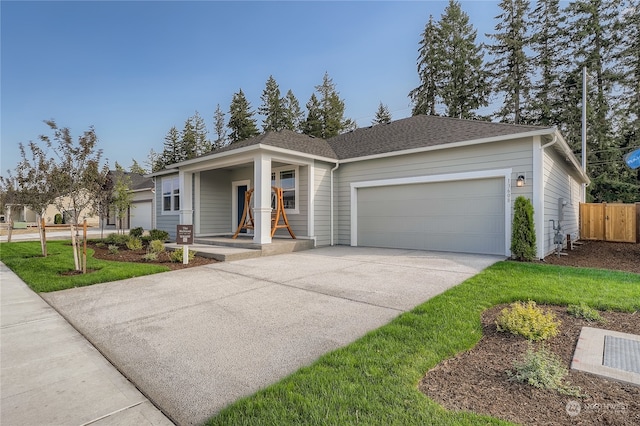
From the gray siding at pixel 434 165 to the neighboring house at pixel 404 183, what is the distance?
24 millimetres

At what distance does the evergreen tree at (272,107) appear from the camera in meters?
30.5

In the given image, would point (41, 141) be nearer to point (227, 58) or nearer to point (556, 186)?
point (227, 58)

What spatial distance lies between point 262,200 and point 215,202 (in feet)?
14.7

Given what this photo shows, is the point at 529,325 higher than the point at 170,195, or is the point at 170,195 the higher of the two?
the point at 170,195

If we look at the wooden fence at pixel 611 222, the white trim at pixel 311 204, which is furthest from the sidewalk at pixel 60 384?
the wooden fence at pixel 611 222

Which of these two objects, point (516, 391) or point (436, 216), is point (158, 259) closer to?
point (436, 216)

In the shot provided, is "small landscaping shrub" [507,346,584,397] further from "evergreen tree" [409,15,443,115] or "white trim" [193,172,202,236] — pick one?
"evergreen tree" [409,15,443,115]

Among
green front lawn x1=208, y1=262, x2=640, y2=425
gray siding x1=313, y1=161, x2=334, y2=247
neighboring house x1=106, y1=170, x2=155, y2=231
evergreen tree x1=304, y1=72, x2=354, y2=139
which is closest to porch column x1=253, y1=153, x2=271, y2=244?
gray siding x1=313, y1=161, x2=334, y2=247

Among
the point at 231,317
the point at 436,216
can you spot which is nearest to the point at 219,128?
the point at 436,216

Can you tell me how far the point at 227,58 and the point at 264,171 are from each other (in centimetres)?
614

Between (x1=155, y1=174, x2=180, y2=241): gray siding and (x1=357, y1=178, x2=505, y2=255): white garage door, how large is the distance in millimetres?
7858

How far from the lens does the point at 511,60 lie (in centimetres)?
2081

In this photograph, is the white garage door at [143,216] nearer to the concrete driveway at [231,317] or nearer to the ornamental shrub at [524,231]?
the concrete driveway at [231,317]

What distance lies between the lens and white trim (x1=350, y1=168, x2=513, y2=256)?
7.33 meters
